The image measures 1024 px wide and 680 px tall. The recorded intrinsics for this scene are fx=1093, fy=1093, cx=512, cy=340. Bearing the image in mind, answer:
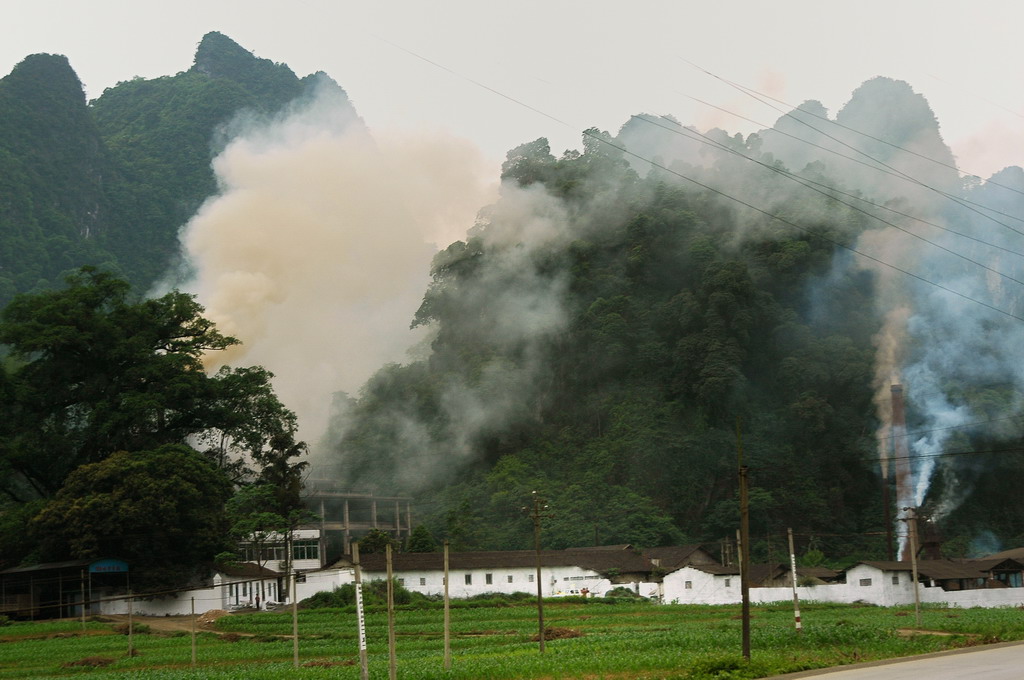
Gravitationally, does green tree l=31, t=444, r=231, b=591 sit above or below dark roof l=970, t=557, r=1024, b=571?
above

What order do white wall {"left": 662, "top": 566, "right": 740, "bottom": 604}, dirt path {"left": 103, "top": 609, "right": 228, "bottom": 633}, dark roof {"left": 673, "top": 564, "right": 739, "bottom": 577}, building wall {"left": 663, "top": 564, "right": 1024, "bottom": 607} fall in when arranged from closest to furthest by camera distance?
dirt path {"left": 103, "top": 609, "right": 228, "bottom": 633}, building wall {"left": 663, "top": 564, "right": 1024, "bottom": 607}, white wall {"left": 662, "top": 566, "right": 740, "bottom": 604}, dark roof {"left": 673, "top": 564, "right": 739, "bottom": 577}

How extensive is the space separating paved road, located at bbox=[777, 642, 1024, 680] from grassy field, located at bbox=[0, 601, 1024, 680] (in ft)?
3.87

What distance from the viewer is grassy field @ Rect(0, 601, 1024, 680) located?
29330 millimetres

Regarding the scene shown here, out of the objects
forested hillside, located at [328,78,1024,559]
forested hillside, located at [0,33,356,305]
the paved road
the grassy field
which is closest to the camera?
the paved road

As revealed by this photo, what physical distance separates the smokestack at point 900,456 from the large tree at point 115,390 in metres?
43.4

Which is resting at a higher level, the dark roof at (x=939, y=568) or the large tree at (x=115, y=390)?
the large tree at (x=115, y=390)

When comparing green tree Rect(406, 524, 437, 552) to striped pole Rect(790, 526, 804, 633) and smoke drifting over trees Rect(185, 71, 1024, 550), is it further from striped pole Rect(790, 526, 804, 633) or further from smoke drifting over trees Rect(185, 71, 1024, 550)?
striped pole Rect(790, 526, 804, 633)

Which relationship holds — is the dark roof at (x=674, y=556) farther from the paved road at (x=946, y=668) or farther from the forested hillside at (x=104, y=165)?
the forested hillside at (x=104, y=165)

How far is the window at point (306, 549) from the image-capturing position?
267 feet

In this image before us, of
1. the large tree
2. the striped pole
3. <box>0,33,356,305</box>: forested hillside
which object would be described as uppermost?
<box>0,33,356,305</box>: forested hillside

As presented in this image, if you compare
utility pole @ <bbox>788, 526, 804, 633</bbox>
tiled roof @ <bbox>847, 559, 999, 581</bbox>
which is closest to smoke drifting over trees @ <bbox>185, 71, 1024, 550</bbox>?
tiled roof @ <bbox>847, 559, 999, 581</bbox>

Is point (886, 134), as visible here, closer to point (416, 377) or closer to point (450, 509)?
point (416, 377)

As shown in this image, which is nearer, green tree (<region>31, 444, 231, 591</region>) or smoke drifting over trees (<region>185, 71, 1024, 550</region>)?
green tree (<region>31, 444, 231, 591</region>)

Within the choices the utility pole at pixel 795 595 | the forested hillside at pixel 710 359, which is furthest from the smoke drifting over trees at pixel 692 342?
the utility pole at pixel 795 595
